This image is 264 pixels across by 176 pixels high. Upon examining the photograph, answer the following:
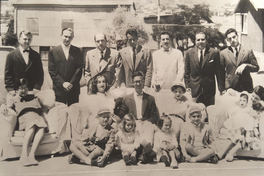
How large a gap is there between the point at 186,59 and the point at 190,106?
0.58 m

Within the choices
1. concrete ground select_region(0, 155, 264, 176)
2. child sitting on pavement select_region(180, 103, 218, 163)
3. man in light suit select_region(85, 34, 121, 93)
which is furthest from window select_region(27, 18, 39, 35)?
child sitting on pavement select_region(180, 103, 218, 163)

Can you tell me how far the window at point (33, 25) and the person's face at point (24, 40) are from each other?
82 mm

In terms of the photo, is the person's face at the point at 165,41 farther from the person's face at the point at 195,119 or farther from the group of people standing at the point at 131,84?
the person's face at the point at 195,119

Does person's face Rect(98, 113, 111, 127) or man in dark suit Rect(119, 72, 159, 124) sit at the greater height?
man in dark suit Rect(119, 72, 159, 124)

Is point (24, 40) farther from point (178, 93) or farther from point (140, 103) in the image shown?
point (178, 93)

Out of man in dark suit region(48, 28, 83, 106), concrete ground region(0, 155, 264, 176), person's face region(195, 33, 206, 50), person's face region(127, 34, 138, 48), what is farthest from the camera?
person's face region(195, 33, 206, 50)

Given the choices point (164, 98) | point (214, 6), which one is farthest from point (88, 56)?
point (214, 6)

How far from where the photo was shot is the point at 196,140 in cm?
469

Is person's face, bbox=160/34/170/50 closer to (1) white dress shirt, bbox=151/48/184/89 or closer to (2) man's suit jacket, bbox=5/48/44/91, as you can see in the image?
(1) white dress shirt, bbox=151/48/184/89

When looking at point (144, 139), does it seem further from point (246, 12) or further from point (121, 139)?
point (246, 12)

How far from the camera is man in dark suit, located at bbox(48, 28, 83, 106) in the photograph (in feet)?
14.9

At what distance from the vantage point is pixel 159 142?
15.2 feet

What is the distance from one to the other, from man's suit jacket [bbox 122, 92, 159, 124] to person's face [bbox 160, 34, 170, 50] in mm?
628

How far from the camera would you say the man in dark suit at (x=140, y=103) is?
461 centimetres
